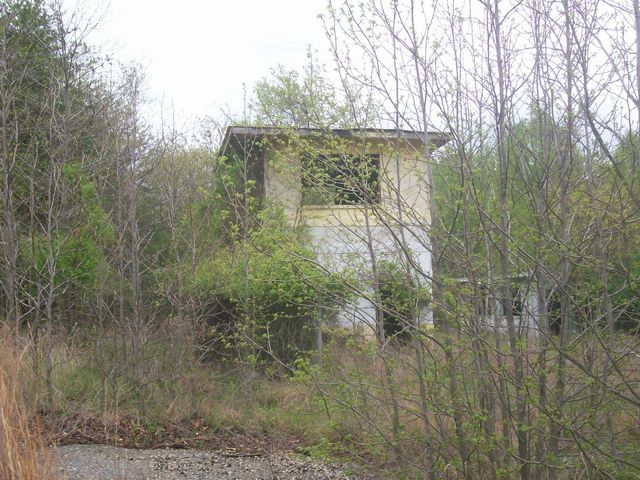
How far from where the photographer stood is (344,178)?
5.79 meters

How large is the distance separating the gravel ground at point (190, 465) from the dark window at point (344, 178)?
2.76 metres

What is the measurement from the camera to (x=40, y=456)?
13.7ft

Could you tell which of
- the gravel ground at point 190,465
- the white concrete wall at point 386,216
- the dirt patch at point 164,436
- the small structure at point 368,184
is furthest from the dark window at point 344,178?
the dirt patch at point 164,436

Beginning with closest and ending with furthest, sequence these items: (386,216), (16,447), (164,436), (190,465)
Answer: (16,447) → (386,216) → (190,465) → (164,436)

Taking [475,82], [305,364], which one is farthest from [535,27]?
[305,364]

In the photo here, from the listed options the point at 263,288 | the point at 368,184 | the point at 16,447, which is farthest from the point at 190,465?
the point at 16,447

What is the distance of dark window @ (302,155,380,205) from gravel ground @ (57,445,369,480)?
2.76 metres

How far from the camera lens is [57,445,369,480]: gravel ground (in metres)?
7.16

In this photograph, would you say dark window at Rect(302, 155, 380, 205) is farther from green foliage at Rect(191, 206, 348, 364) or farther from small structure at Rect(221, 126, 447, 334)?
green foliage at Rect(191, 206, 348, 364)

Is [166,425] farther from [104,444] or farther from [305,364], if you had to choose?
[305,364]

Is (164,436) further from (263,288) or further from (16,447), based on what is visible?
(16,447)

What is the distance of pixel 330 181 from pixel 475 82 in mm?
1459

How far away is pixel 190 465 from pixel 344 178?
394 centimetres

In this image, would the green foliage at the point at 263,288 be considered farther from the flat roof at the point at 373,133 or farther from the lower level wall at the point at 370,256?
the flat roof at the point at 373,133
